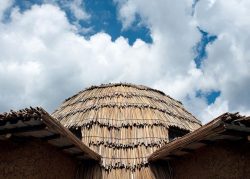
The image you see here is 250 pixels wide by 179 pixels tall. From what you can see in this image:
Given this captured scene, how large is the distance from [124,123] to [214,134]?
3.97 meters

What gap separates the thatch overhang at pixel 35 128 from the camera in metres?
6.90

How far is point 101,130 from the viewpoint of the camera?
10797 mm

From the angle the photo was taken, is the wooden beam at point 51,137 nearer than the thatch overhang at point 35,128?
No

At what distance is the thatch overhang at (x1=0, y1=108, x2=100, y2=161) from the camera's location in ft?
22.6

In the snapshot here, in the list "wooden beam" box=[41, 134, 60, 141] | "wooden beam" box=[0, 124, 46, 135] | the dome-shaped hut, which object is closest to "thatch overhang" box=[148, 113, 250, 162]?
the dome-shaped hut

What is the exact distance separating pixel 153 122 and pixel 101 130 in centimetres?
161

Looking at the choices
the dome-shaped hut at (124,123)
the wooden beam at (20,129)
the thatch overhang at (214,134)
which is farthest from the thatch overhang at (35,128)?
the thatch overhang at (214,134)

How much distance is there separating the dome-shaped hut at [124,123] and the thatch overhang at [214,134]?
1133mm

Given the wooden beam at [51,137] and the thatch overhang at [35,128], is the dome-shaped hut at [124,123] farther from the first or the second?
the wooden beam at [51,137]

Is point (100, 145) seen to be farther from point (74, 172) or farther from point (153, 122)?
point (153, 122)

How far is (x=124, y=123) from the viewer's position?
11.1m

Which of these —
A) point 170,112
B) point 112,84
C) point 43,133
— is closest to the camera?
point 43,133

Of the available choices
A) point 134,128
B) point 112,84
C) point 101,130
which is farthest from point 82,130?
point 112,84

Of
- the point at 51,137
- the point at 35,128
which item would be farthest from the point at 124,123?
the point at 35,128
